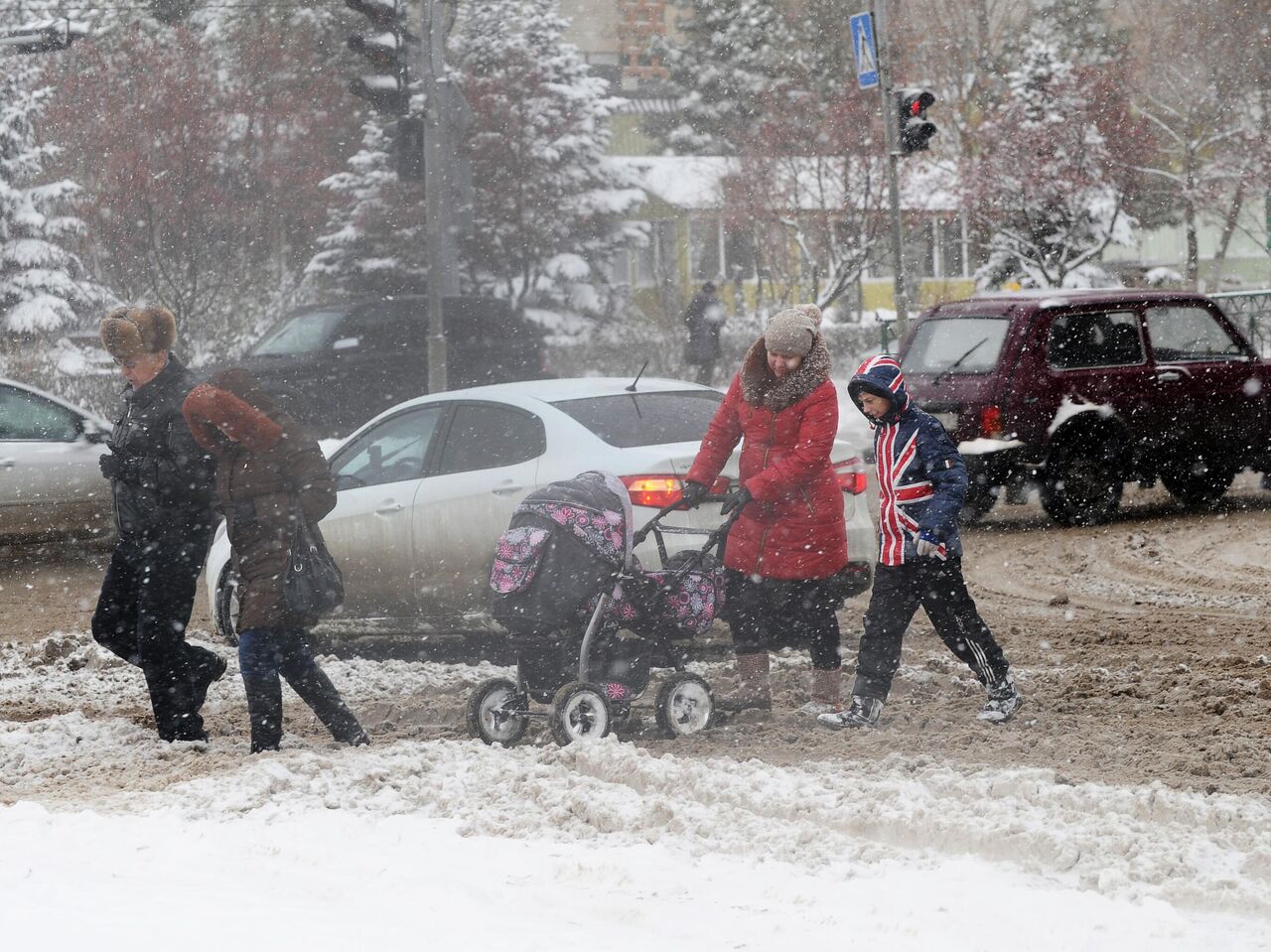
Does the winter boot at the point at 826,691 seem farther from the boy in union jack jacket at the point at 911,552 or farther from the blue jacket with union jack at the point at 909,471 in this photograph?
the blue jacket with union jack at the point at 909,471

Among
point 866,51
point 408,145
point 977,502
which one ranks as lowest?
point 977,502

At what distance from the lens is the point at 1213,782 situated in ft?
19.2

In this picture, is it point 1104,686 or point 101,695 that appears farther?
point 101,695

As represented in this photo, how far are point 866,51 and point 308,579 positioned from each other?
12.7m

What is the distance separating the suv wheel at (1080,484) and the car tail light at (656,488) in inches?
245

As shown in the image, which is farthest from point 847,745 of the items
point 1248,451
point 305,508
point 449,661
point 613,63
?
point 613,63

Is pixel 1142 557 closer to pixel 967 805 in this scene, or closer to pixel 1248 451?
pixel 1248 451

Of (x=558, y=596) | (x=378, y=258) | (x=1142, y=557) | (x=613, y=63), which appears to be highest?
(x=613, y=63)

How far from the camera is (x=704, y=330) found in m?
28.3

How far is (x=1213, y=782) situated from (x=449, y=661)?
445cm

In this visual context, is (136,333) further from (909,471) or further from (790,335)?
(909,471)

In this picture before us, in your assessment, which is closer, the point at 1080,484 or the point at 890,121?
the point at 1080,484

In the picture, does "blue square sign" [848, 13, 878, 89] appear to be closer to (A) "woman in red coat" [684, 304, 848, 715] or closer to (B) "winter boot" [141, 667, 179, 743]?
(A) "woman in red coat" [684, 304, 848, 715]

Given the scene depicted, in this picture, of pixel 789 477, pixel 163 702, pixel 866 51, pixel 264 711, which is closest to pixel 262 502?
pixel 264 711
